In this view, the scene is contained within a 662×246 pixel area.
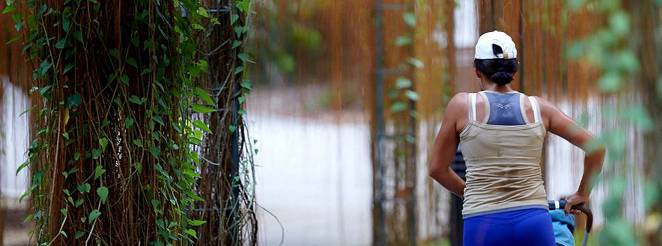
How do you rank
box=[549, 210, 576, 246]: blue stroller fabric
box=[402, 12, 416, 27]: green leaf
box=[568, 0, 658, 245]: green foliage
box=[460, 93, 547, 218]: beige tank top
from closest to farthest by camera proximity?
box=[568, 0, 658, 245]: green foliage, box=[460, 93, 547, 218]: beige tank top, box=[549, 210, 576, 246]: blue stroller fabric, box=[402, 12, 416, 27]: green leaf

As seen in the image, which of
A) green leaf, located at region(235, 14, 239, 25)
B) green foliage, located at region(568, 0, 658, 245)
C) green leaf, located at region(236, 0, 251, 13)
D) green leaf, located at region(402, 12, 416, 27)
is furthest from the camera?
green leaf, located at region(402, 12, 416, 27)

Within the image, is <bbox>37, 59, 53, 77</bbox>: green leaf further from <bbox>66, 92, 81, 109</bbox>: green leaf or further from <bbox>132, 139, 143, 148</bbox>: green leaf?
<bbox>132, 139, 143, 148</bbox>: green leaf

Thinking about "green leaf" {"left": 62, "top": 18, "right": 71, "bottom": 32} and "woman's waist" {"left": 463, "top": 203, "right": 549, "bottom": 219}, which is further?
"green leaf" {"left": 62, "top": 18, "right": 71, "bottom": 32}

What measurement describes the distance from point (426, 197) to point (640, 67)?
5.10 m

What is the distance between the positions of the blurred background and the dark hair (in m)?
Result: 0.53

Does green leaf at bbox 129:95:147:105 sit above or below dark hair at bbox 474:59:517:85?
below

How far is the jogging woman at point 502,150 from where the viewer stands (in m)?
3.51

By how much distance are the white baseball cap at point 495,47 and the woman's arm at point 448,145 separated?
151 millimetres

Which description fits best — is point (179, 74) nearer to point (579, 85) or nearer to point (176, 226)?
point (176, 226)

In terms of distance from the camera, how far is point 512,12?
455 cm

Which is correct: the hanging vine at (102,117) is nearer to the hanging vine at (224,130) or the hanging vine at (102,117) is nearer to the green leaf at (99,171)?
the green leaf at (99,171)

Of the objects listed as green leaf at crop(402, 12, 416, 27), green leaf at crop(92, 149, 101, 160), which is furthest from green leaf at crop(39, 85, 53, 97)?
green leaf at crop(402, 12, 416, 27)

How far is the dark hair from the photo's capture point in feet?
11.8

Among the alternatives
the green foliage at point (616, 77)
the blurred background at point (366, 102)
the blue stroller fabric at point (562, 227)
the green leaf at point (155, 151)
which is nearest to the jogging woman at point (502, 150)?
the blue stroller fabric at point (562, 227)
